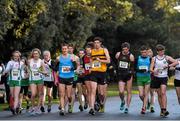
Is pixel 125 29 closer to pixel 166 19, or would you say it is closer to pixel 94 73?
pixel 166 19

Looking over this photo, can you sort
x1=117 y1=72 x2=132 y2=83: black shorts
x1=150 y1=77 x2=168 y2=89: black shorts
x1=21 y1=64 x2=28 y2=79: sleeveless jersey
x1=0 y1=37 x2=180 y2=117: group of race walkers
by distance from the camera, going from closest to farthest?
x1=150 y1=77 x2=168 y2=89: black shorts < x1=0 y1=37 x2=180 y2=117: group of race walkers < x1=117 y1=72 x2=132 y2=83: black shorts < x1=21 y1=64 x2=28 y2=79: sleeveless jersey

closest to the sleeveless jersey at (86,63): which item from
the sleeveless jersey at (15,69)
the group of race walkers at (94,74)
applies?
the group of race walkers at (94,74)

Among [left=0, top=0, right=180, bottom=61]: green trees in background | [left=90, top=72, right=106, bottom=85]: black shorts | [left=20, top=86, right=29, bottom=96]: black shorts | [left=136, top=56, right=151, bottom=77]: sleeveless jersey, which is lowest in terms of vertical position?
[left=20, top=86, right=29, bottom=96]: black shorts

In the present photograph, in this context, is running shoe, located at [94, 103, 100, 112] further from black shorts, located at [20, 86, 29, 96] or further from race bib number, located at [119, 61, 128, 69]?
black shorts, located at [20, 86, 29, 96]

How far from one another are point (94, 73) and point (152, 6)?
42948 mm

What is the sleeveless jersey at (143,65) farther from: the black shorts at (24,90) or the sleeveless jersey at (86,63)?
the black shorts at (24,90)

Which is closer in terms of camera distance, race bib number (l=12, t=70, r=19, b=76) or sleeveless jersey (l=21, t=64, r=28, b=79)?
race bib number (l=12, t=70, r=19, b=76)

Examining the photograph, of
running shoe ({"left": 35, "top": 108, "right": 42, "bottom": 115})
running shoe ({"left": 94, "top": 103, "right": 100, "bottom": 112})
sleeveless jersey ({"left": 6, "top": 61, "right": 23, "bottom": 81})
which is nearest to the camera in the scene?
running shoe ({"left": 94, "top": 103, "right": 100, "bottom": 112})

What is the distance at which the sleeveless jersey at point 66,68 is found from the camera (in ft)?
51.6

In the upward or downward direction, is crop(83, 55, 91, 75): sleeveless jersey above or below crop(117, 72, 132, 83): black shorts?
above

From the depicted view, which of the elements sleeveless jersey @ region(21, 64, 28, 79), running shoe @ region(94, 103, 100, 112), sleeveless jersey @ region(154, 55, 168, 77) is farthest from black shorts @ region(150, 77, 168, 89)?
sleeveless jersey @ region(21, 64, 28, 79)

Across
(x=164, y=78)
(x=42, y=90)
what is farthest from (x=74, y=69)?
(x=164, y=78)

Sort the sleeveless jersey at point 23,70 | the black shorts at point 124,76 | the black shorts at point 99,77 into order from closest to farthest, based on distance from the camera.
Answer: the black shorts at point 99,77, the black shorts at point 124,76, the sleeveless jersey at point 23,70

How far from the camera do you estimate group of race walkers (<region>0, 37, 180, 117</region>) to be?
1521cm
